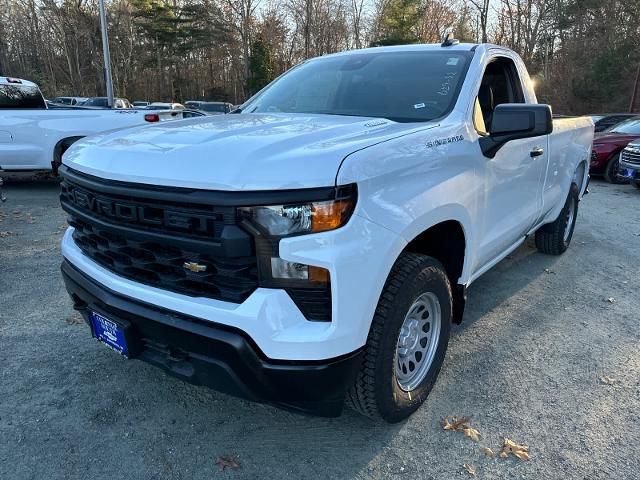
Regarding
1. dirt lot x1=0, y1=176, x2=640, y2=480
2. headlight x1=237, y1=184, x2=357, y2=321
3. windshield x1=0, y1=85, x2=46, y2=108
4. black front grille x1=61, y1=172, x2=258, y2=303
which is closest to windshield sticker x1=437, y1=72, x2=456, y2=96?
headlight x1=237, y1=184, x2=357, y2=321

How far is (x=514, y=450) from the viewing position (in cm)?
251

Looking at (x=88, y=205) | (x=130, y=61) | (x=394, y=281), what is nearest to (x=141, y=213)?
(x=88, y=205)

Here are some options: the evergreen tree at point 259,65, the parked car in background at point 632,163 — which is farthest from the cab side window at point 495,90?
the evergreen tree at point 259,65

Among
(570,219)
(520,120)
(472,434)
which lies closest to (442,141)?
(520,120)

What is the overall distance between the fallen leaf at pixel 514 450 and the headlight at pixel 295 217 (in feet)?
4.90

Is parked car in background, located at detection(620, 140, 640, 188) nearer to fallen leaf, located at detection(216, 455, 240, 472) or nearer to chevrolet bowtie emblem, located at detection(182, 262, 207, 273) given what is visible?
fallen leaf, located at detection(216, 455, 240, 472)

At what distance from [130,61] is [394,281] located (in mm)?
45817

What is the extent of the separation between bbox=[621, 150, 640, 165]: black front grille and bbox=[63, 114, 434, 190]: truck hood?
949 centimetres

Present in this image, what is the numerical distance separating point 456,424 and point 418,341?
0.48 metres

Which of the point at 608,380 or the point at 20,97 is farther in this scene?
the point at 20,97

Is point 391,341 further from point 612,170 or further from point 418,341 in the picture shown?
point 612,170

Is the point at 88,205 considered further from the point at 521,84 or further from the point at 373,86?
the point at 521,84

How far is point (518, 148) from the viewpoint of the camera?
3508 mm

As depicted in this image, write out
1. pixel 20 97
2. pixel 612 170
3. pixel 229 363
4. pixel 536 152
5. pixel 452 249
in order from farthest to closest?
1. pixel 612 170
2. pixel 20 97
3. pixel 536 152
4. pixel 452 249
5. pixel 229 363
